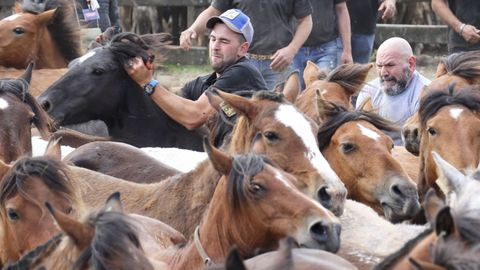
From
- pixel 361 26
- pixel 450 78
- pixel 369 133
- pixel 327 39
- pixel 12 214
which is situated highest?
pixel 12 214

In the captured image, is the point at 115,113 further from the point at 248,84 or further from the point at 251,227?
the point at 251,227

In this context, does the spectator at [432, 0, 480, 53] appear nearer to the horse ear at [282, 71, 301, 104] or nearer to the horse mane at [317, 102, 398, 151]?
the horse mane at [317, 102, 398, 151]

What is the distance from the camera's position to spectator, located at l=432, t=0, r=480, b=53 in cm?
878

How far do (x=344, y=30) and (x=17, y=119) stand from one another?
3.95 m

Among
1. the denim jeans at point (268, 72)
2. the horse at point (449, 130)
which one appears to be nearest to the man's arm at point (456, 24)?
the denim jeans at point (268, 72)

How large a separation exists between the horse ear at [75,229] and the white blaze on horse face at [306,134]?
1.60m

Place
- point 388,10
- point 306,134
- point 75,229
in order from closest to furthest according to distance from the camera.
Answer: point 75,229
point 306,134
point 388,10

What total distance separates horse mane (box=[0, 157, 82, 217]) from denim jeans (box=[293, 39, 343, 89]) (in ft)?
15.6

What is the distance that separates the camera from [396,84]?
7656 mm

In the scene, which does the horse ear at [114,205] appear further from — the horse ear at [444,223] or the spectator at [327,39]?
the spectator at [327,39]

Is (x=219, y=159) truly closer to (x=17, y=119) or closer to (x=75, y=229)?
(x=75, y=229)

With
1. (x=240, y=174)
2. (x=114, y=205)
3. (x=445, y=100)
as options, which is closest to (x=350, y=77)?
(x=445, y=100)

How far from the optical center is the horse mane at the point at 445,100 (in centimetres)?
602

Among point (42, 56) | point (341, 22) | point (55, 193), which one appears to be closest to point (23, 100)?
point (55, 193)
